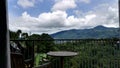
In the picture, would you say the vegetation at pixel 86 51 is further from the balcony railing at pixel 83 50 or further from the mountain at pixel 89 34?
the mountain at pixel 89 34

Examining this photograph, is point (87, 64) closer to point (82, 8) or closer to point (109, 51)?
point (109, 51)

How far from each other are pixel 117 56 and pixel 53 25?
146 inches

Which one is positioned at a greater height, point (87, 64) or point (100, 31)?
point (100, 31)

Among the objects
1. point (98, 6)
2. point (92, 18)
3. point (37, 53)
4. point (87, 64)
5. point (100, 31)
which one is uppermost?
point (98, 6)

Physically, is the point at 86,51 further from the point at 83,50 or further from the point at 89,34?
the point at 89,34

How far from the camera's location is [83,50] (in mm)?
5648

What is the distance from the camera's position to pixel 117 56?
5.55 metres

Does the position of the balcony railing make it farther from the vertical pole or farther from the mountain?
the vertical pole
